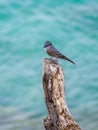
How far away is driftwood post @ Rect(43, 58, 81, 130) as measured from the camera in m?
20.8

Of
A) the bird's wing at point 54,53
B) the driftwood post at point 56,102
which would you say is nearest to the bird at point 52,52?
the bird's wing at point 54,53

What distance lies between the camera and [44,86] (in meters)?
21.2

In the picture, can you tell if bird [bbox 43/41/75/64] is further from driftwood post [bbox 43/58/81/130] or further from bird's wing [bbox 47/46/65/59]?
driftwood post [bbox 43/58/81/130]

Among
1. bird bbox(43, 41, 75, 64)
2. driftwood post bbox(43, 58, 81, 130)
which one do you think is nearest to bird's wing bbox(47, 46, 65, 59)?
bird bbox(43, 41, 75, 64)

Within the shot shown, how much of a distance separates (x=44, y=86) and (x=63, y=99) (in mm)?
1133

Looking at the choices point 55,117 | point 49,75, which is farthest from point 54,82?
point 55,117

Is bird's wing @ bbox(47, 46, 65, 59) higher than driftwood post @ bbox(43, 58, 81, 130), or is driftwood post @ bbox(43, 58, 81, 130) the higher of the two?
bird's wing @ bbox(47, 46, 65, 59)

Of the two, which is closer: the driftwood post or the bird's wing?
the driftwood post

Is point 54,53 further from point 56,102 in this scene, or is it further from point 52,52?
point 56,102

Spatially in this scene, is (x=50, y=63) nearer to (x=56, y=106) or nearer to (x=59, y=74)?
(x=59, y=74)

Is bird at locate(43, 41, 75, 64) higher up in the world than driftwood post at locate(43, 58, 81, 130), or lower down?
higher up

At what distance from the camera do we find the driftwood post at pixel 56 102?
2081cm

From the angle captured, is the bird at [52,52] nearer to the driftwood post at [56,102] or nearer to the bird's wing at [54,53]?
the bird's wing at [54,53]

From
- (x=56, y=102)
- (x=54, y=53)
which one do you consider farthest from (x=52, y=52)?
(x=56, y=102)
